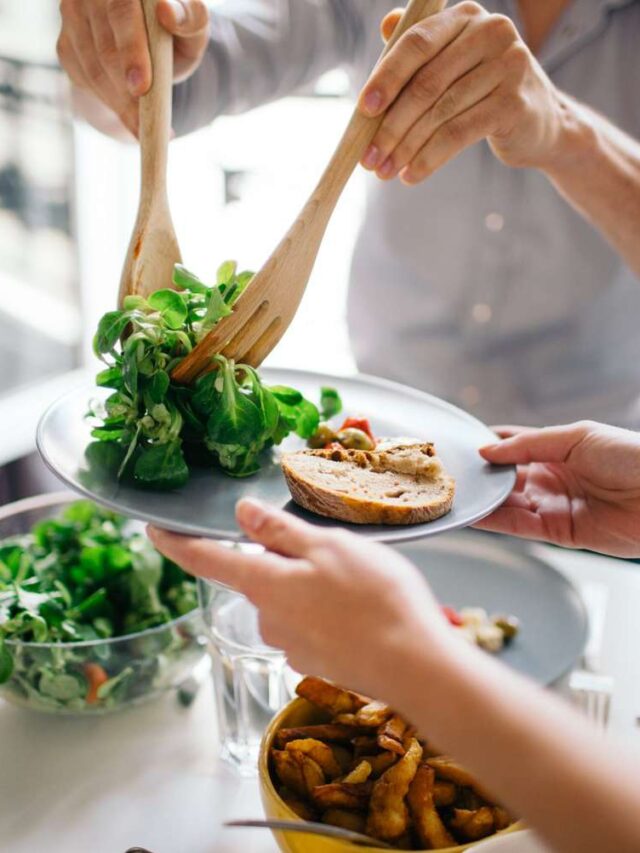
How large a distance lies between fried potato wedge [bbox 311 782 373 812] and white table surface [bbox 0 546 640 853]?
0.17 meters

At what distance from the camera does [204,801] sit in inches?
35.8

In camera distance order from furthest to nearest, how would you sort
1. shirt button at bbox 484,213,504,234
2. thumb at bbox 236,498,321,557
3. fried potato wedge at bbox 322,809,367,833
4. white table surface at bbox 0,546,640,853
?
shirt button at bbox 484,213,504,234
white table surface at bbox 0,546,640,853
fried potato wedge at bbox 322,809,367,833
thumb at bbox 236,498,321,557

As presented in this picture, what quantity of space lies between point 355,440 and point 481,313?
71 cm

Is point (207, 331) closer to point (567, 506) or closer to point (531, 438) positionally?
point (531, 438)

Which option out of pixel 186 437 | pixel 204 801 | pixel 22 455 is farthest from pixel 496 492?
pixel 22 455

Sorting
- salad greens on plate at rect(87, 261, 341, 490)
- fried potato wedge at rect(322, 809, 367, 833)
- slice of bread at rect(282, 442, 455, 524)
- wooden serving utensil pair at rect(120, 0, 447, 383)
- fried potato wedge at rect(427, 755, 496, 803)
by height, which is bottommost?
fried potato wedge at rect(322, 809, 367, 833)

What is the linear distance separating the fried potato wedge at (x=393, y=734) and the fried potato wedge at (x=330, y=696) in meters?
0.04

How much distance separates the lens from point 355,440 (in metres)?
0.96

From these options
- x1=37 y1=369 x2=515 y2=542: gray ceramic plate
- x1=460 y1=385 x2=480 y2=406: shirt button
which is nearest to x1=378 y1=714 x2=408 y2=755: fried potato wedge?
x1=37 y1=369 x2=515 y2=542: gray ceramic plate

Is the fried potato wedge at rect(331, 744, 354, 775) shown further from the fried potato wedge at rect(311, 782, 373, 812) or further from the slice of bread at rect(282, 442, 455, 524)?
the slice of bread at rect(282, 442, 455, 524)

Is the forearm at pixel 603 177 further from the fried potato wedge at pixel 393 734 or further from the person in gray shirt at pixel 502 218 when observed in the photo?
the fried potato wedge at pixel 393 734

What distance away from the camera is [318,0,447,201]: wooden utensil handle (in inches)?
35.2

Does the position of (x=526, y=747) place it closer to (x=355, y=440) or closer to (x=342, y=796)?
(x=342, y=796)

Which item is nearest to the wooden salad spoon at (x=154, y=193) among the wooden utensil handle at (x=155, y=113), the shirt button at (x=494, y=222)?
the wooden utensil handle at (x=155, y=113)
